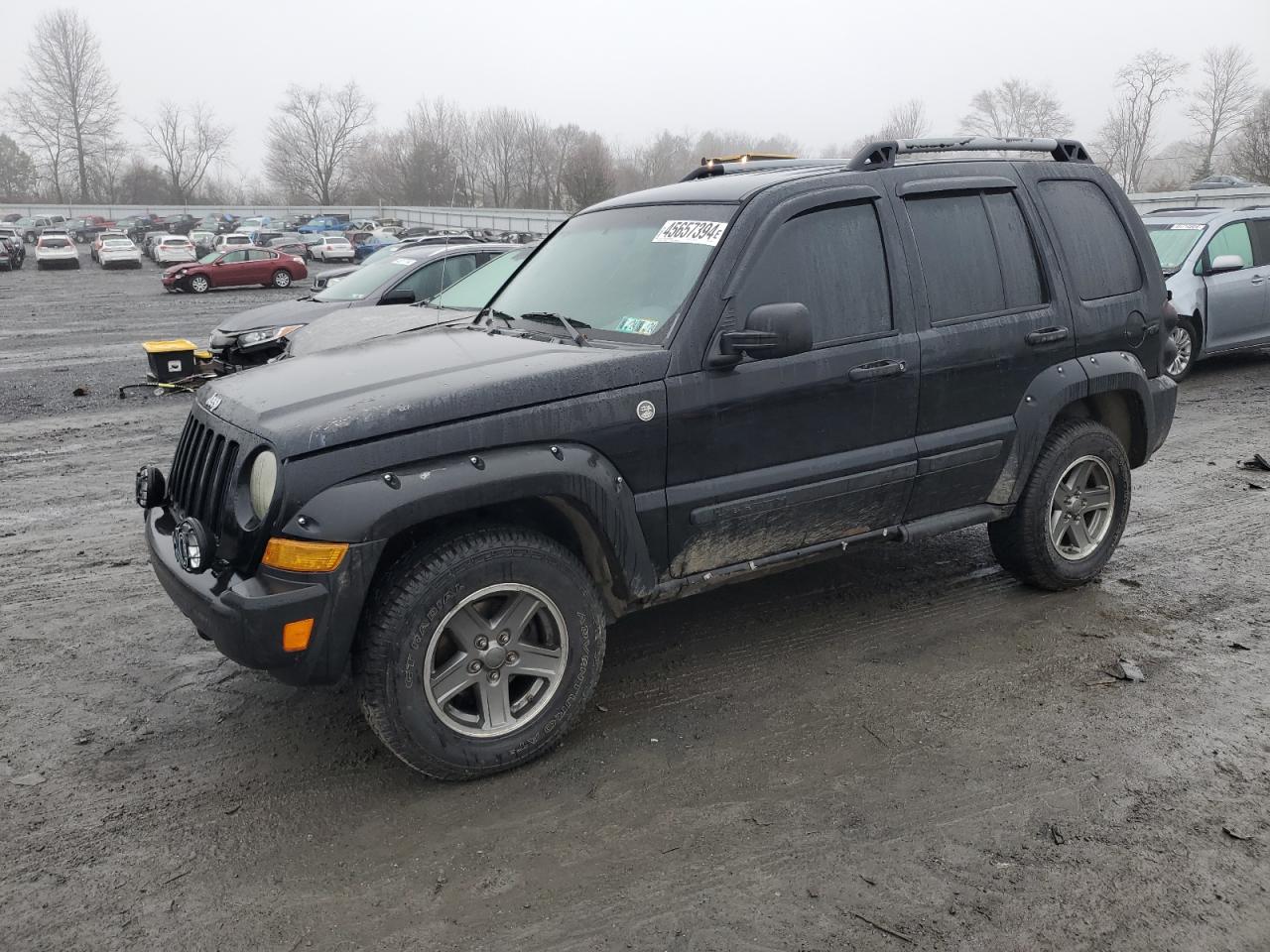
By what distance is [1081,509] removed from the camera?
16.4ft

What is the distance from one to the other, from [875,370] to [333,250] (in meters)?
44.5

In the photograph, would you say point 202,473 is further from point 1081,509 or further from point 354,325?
point 354,325

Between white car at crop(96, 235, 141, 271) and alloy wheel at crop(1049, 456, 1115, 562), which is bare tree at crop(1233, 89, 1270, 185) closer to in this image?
alloy wheel at crop(1049, 456, 1115, 562)

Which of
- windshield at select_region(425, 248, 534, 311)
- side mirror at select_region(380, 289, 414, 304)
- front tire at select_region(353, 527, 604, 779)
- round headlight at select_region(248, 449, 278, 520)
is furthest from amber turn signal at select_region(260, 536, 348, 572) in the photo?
side mirror at select_region(380, 289, 414, 304)

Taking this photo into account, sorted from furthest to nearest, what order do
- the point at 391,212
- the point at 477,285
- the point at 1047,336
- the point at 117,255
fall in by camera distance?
the point at 391,212 → the point at 117,255 → the point at 477,285 → the point at 1047,336

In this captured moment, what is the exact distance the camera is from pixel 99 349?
1585 centimetres

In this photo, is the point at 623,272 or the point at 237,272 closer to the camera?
the point at 623,272

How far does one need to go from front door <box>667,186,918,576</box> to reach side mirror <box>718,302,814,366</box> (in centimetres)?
13

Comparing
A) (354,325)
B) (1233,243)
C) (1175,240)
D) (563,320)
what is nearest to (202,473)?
(563,320)

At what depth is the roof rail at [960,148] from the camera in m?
4.27

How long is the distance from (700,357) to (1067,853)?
2.05 metres

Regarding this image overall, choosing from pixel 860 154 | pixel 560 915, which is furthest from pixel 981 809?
pixel 860 154

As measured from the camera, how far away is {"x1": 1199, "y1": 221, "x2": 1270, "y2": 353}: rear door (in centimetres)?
1091

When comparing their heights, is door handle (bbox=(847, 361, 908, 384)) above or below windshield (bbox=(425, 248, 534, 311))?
below
